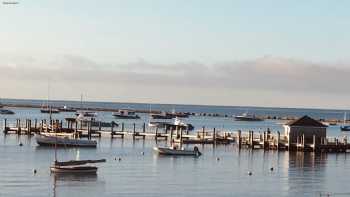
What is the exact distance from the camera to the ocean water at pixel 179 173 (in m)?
64.0

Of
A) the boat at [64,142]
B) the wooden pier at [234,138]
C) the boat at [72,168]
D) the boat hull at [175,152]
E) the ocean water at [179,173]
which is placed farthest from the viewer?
the boat at [64,142]

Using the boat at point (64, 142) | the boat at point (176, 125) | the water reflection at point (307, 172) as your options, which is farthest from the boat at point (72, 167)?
the boat at point (176, 125)

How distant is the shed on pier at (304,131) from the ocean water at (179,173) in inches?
93.0

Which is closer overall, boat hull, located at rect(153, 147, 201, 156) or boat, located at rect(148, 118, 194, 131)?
boat hull, located at rect(153, 147, 201, 156)

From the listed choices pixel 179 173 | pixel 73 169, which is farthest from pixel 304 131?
pixel 73 169

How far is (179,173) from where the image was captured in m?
77.7

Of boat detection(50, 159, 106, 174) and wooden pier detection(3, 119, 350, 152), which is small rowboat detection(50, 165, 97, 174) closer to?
boat detection(50, 159, 106, 174)

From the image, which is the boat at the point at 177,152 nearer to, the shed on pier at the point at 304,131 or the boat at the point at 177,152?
the boat at the point at 177,152

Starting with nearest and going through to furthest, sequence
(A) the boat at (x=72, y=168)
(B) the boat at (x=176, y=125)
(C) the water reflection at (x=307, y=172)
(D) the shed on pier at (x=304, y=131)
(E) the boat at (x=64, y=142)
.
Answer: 1. (C) the water reflection at (x=307, y=172)
2. (A) the boat at (x=72, y=168)
3. (D) the shed on pier at (x=304, y=131)
4. (E) the boat at (x=64, y=142)
5. (B) the boat at (x=176, y=125)

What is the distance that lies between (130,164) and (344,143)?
3248 cm

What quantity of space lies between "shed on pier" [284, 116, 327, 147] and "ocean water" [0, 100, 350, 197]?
2.36 metres

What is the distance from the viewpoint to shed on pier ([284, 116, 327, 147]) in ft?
328

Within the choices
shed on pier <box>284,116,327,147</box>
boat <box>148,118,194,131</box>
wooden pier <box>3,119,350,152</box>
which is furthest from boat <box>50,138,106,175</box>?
boat <box>148,118,194,131</box>

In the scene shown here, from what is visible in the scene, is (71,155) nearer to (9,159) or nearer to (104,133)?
(9,159)
